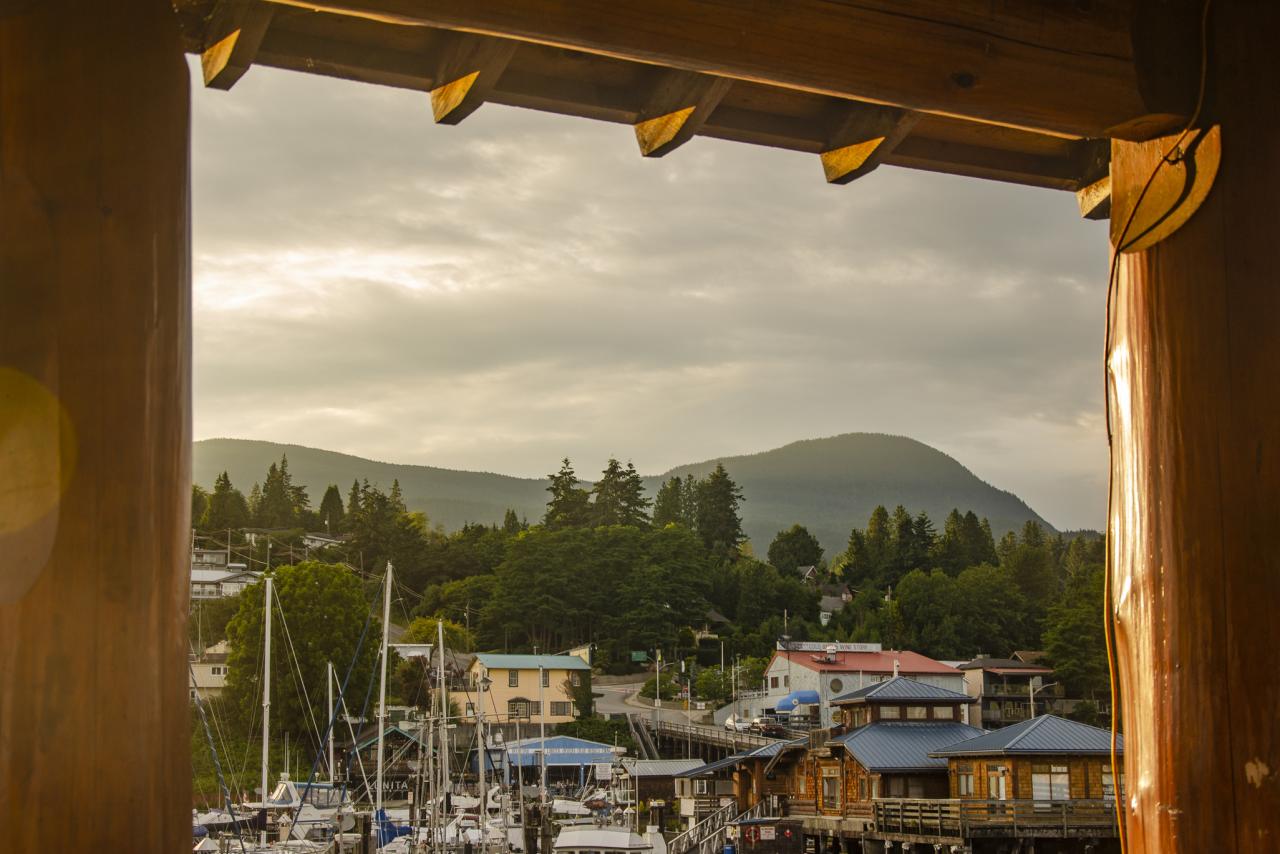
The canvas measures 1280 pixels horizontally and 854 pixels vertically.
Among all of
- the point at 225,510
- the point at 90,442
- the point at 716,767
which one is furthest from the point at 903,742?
the point at 225,510

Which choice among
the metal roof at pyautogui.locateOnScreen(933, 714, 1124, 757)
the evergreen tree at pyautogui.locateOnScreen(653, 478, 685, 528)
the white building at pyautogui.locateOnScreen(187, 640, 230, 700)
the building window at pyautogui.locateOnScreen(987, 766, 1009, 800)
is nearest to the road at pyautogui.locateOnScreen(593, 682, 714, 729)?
the white building at pyautogui.locateOnScreen(187, 640, 230, 700)

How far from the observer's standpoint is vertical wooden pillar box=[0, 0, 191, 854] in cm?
208

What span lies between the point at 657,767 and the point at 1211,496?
6239 cm

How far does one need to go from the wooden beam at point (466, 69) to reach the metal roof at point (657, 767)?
5803 centimetres

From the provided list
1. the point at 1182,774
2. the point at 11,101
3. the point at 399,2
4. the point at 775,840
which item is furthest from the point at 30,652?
the point at 775,840

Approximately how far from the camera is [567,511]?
12756cm

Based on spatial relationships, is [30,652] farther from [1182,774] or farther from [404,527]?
[404,527]

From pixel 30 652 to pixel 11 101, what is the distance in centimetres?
94

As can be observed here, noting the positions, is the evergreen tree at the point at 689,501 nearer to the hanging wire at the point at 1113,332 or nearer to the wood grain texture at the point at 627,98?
the wood grain texture at the point at 627,98

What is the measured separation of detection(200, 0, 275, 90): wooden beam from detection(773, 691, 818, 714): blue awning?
6866 cm

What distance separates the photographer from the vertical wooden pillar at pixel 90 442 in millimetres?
2076

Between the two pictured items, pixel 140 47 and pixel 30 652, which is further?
pixel 140 47

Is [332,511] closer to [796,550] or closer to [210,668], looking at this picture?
[796,550]

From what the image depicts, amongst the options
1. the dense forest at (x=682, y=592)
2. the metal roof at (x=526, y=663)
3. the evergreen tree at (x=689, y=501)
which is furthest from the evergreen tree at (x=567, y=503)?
the metal roof at (x=526, y=663)
